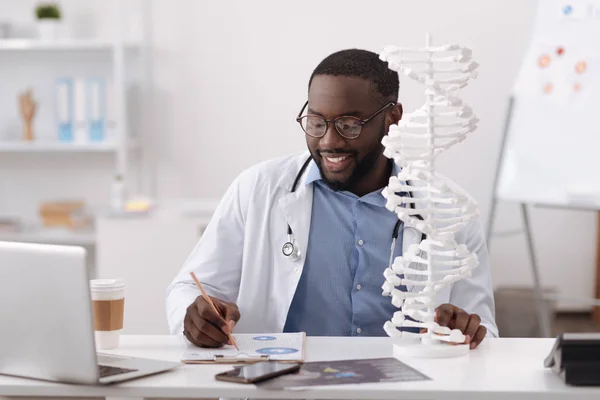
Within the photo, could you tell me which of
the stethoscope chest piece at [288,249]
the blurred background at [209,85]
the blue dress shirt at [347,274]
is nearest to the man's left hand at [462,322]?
the blue dress shirt at [347,274]

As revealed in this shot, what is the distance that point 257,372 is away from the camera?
1.46 meters

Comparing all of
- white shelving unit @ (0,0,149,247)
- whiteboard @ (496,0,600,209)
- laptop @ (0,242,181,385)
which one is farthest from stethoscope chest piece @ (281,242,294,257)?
white shelving unit @ (0,0,149,247)

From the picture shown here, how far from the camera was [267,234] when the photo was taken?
216 centimetres

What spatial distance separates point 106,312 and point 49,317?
0.29 m

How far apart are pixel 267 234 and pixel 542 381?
0.86m

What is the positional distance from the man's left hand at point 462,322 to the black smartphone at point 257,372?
13.8 inches

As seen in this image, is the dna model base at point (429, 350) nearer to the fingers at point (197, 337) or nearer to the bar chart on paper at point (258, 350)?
the bar chart on paper at point (258, 350)

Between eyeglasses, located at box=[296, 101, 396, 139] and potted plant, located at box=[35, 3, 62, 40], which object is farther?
potted plant, located at box=[35, 3, 62, 40]

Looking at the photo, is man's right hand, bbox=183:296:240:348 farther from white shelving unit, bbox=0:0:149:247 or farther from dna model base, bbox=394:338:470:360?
white shelving unit, bbox=0:0:149:247

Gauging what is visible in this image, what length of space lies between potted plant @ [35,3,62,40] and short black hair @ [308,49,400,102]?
2705mm

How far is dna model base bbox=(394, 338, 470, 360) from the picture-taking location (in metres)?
1.63

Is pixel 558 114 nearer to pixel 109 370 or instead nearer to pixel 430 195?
pixel 430 195

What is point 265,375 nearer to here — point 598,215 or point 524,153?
point 524,153

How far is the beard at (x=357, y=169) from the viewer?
210 cm
